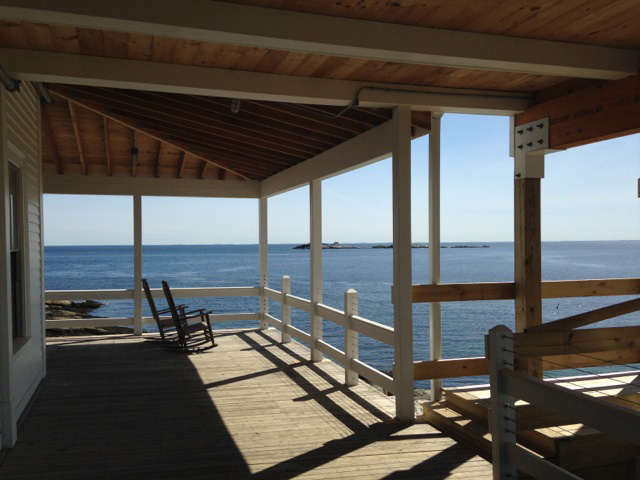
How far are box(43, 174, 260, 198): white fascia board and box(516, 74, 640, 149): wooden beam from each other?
6.14 meters

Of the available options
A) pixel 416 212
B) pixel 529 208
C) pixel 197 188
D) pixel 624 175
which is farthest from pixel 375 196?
pixel 529 208

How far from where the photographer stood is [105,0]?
2904mm

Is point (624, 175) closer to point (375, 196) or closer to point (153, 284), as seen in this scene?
point (375, 196)

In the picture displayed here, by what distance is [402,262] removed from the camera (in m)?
4.80

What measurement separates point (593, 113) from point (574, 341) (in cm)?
201

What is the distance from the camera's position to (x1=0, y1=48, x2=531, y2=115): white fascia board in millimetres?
3957


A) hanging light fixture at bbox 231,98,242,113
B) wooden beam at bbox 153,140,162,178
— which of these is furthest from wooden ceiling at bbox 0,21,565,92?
wooden beam at bbox 153,140,162,178

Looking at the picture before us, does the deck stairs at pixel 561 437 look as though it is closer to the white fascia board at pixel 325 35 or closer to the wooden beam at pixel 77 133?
the white fascia board at pixel 325 35

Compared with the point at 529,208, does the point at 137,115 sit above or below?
above

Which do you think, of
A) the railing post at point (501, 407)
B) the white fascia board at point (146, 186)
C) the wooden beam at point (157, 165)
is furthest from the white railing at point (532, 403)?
the white fascia board at point (146, 186)

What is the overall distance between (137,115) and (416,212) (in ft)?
185

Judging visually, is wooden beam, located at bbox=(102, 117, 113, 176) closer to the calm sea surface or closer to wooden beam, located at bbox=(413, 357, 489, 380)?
wooden beam, located at bbox=(413, 357, 489, 380)

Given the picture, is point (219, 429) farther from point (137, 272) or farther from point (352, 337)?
point (137, 272)

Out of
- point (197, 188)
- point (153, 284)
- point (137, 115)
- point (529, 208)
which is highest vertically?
point (137, 115)
